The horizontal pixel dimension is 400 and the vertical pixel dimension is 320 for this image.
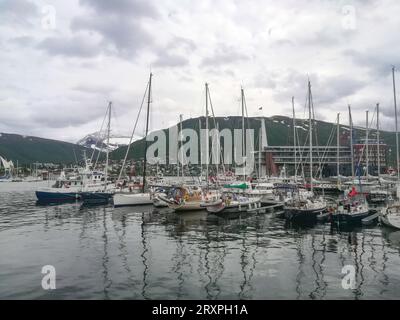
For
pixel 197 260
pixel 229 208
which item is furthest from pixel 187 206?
pixel 197 260

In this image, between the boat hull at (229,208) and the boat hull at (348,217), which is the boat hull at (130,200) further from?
the boat hull at (348,217)

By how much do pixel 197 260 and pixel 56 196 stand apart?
60650 millimetres

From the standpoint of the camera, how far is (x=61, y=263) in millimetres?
24453

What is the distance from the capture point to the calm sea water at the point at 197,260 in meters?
18.9

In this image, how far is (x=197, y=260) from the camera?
25109 mm

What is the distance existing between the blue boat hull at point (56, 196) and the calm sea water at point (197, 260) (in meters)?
34.4

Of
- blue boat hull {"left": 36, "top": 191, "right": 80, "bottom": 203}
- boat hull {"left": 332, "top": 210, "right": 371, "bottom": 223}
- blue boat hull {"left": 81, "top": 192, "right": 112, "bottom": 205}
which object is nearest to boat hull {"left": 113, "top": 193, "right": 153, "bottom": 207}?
blue boat hull {"left": 81, "top": 192, "right": 112, "bottom": 205}

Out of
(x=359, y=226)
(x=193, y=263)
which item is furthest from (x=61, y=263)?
(x=359, y=226)

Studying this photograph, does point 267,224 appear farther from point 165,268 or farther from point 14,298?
point 14,298

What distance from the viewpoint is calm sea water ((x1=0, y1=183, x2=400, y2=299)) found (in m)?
18.9

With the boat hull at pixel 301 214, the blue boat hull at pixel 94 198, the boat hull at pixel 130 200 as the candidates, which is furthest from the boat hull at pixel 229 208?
the blue boat hull at pixel 94 198

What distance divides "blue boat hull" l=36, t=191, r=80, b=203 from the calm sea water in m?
34.4

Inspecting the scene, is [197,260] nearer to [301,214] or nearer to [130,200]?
[301,214]
